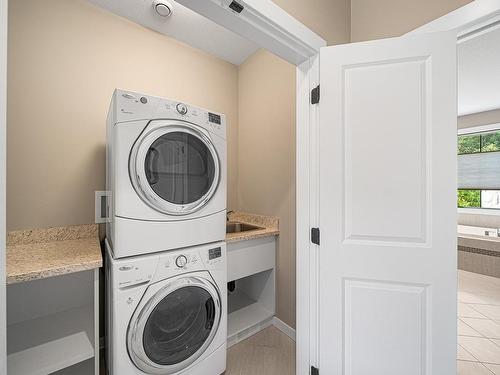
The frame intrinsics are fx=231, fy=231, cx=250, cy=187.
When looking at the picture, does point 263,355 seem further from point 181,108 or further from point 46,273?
point 181,108

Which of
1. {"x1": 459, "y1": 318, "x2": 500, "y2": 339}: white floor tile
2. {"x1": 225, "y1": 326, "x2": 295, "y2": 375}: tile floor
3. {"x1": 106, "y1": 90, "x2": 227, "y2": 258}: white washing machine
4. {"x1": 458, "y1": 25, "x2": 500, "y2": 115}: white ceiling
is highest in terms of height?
{"x1": 458, "y1": 25, "x2": 500, "y2": 115}: white ceiling

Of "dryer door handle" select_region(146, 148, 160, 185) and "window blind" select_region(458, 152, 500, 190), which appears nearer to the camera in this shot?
"dryer door handle" select_region(146, 148, 160, 185)

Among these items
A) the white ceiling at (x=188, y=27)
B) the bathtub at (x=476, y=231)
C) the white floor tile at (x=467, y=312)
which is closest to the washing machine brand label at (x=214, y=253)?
the white ceiling at (x=188, y=27)

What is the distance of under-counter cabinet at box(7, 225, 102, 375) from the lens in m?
1.12

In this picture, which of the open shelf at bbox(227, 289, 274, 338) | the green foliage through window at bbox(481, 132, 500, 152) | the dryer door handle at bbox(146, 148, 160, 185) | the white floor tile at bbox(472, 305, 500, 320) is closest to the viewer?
the dryer door handle at bbox(146, 148, 160, 185)

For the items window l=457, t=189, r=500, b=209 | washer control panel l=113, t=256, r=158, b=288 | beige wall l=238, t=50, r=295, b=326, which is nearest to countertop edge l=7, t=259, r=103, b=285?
washer control panel l=113, t=256, r=158, b=288

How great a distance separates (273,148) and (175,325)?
1.65 m

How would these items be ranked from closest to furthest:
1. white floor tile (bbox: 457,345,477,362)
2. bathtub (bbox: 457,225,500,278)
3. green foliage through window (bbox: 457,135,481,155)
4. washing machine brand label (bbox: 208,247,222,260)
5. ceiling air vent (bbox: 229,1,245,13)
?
ceiling air vent (bbox: 229,1,245,13) < washing machine brand label (bbox: 208,247,222,260) < white floor tile (bbox: 457,345,477,362) < bathtub (bbox: 457,225,500,278) < green foliage through window (bbox: 457,135,481,155)

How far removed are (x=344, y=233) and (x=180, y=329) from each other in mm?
1127

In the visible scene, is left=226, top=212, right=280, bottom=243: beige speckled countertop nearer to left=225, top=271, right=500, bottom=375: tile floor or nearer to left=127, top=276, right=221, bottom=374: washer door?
left=127, top=276, right=221, bottom=374: washer door

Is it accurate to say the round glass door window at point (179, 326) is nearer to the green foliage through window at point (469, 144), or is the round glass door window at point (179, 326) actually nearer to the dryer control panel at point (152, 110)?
the dryer control panel at point (152, 110)

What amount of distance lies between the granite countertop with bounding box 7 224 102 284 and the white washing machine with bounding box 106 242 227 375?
0.15 m

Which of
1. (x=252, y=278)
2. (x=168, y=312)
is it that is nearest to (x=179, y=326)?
(x=168, y=312)

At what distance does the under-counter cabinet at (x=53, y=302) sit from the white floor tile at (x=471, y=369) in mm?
2376
